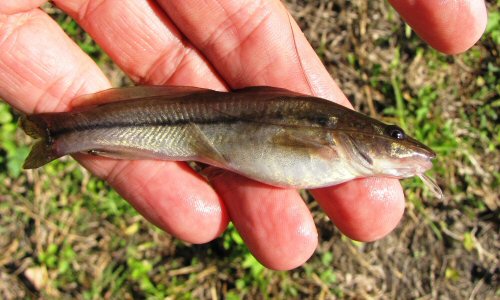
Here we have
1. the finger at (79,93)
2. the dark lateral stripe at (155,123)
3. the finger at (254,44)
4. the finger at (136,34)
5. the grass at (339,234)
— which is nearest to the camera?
the dark lateral stripe at (155,123)

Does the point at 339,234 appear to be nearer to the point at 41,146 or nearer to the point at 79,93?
the point at 79,93

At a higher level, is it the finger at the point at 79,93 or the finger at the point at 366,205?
the finger at the point at 79,93

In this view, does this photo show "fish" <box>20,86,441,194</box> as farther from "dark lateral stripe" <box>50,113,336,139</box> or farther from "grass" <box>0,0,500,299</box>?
"grass" <box>0,0,500,299</box>

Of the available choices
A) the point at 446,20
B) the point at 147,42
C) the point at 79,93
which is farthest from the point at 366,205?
the point at 79,93

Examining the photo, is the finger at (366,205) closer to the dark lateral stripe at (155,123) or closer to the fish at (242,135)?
the fish at (242,135)

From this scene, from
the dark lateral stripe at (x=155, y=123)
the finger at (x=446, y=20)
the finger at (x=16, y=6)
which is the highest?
the finger at (x=16, y=6)

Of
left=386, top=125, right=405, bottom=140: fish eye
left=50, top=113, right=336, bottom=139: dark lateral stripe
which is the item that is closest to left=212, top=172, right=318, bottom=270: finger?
left=50, top=113, right=336, bottom=139: dark lateral stripe

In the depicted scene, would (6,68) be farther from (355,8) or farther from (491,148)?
(491,148)

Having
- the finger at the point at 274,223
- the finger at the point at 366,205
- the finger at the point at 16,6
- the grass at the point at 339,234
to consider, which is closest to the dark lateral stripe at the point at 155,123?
the finger at the point at 274,223
